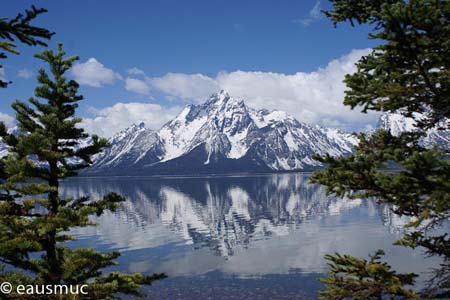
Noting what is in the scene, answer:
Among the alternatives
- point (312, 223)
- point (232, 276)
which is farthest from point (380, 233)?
point (232, 276)

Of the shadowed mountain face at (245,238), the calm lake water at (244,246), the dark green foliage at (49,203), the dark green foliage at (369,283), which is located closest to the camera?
the dark green foliage at (369,283)

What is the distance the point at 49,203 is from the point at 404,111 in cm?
1248

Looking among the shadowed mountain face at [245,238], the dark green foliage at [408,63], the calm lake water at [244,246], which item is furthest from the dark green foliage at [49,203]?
the shadowed mountain face at [245,238]

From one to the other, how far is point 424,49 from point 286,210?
171m

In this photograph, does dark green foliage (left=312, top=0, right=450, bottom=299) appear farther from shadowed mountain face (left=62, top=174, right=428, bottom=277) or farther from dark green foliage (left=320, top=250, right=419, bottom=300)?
shadowed mountain face (left=62, top=174, right=428, bottom=277)

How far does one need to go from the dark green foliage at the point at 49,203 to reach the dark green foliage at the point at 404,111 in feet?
24.7

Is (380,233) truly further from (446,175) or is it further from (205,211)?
(446,175)

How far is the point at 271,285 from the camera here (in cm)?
6656

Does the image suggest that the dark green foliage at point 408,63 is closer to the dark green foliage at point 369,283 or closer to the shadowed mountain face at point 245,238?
the dark green foliage at point 369,283

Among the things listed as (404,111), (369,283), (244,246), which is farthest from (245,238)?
(369,283)

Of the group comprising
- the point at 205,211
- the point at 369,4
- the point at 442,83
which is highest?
the point at 369,4

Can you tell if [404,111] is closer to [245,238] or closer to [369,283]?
[369,283]

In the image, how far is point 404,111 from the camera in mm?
14180

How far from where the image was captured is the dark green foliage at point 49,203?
12867 mm
